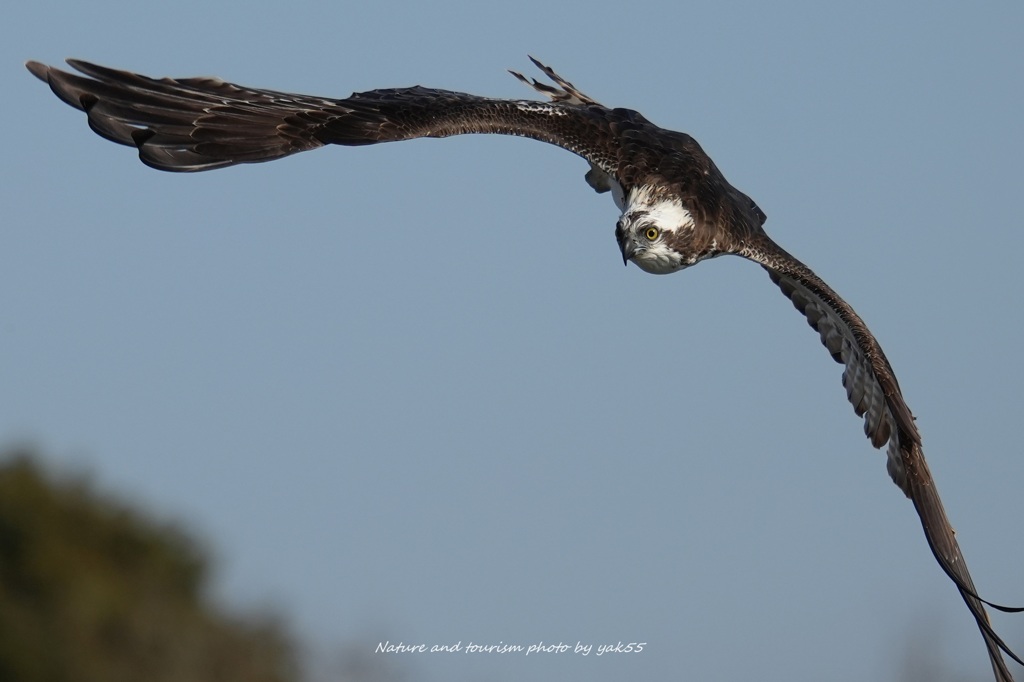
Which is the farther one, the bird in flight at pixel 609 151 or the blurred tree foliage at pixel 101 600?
the blurred tree foliage at pixel 101 600

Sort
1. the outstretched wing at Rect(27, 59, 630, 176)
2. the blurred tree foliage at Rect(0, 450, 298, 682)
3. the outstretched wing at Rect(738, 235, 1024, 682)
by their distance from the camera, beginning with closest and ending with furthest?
the outstretched wing at Rect(27, 59, 630, 176) → the outstretched wing at Rect(738, 235, 1024, 682) → the blurred tree foliage at Rect(0, 450, 298, 682)

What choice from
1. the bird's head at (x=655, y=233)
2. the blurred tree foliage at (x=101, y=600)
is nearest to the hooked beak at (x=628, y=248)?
the bird's head at (x=655, y=233)

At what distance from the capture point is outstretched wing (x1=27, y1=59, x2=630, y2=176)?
14695mm

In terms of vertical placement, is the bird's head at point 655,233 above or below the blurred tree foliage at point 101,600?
above

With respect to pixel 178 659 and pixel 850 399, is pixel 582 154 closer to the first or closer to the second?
pixel 850 399

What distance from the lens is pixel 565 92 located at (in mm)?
18812

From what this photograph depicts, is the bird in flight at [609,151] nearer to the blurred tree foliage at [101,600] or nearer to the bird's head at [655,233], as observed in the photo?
the bird's head at [655,233]

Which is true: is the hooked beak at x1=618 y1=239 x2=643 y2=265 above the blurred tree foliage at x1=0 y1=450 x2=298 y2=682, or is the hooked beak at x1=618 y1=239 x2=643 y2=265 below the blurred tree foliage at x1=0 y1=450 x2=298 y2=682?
above

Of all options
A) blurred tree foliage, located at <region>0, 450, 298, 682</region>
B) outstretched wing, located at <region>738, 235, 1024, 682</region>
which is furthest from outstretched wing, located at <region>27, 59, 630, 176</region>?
blurred tree foliage, located at <region>0, 450, 298, 682</region>

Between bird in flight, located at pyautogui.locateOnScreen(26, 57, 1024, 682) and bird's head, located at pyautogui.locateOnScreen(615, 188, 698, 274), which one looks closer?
bird in flight, located at pyautogui.locateOnScreen(26, 57, 1024, 682)

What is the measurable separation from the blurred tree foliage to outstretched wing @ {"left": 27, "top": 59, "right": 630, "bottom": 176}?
26533 mm

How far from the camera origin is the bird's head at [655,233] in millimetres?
15727

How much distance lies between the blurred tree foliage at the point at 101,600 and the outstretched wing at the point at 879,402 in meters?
26.4

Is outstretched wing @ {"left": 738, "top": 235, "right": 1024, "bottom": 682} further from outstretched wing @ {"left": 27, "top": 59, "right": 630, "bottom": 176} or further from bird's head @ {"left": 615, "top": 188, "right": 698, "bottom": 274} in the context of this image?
outstretched wing @ {"left": 27, "top": 59, "right": 630, "bottom": 176}
